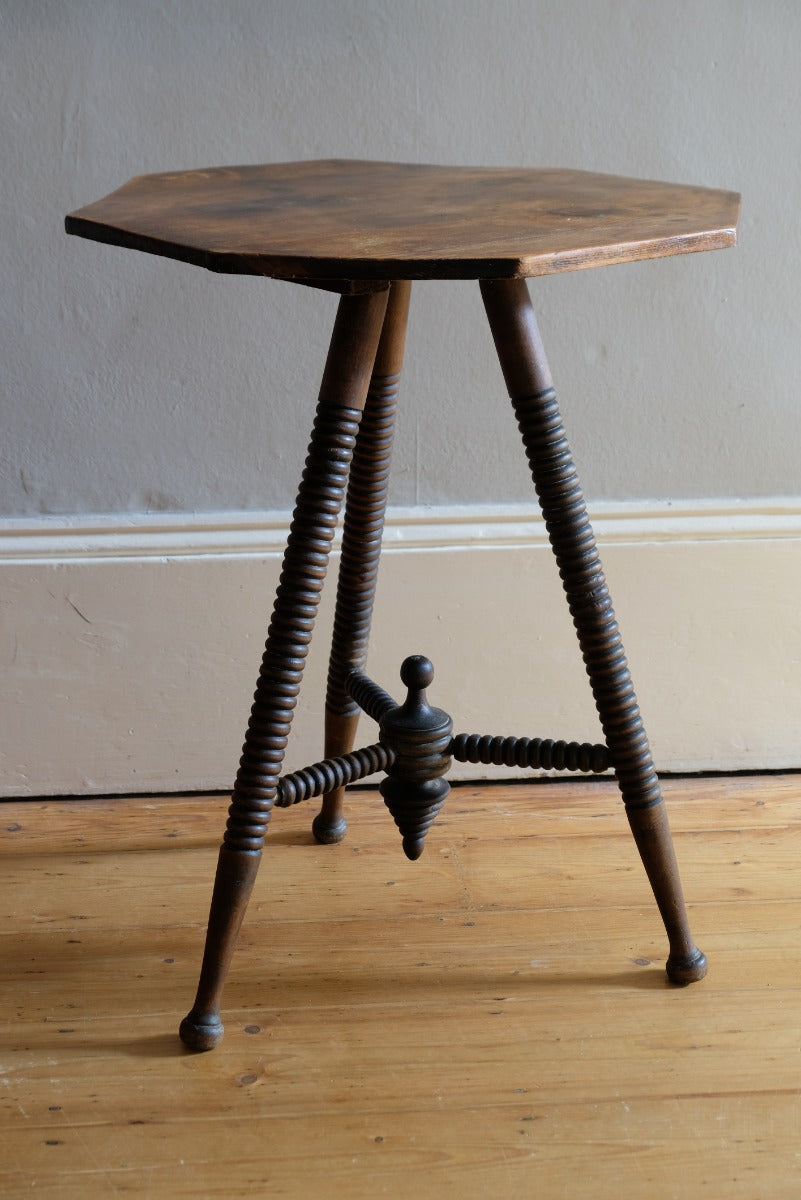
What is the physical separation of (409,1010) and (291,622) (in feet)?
1.20

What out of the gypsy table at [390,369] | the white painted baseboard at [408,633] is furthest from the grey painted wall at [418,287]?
the gypsy table at [390,369]

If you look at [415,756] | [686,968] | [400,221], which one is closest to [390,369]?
[400,221]

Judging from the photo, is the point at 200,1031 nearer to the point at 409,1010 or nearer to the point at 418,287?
the point at 409,1010

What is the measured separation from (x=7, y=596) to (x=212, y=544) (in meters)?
0.24

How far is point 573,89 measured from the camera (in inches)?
53.8

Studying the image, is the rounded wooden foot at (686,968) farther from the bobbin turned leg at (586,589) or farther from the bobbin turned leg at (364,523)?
the bobbin turned leg at (364,523)

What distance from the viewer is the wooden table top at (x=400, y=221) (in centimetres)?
82

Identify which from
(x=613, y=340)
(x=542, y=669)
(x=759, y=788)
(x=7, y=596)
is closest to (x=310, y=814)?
(x=542, y=669)

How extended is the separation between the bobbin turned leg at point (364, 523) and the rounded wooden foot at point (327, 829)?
95 mm

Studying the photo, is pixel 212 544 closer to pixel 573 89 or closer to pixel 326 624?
pixel 326 624

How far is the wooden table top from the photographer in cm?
82

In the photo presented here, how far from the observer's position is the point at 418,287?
1.40 m

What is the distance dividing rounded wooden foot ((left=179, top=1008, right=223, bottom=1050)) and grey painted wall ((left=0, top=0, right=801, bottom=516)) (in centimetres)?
62

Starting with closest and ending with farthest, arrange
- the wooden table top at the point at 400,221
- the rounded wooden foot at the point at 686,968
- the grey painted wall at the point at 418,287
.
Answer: the wooden table top at the point at 400,221 < the rounded wooden foot at the point at 686,968 < the grey painted wall at the point at 418,287
